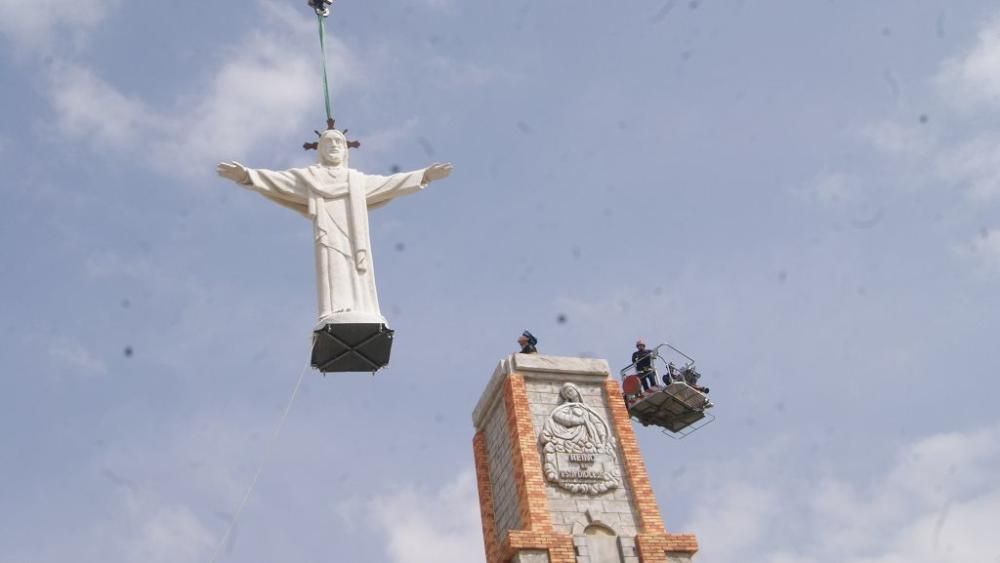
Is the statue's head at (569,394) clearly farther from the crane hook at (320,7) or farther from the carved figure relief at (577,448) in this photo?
the crane hook at (320,7)

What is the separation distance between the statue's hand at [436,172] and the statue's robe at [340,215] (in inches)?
4.2

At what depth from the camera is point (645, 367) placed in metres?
25.1

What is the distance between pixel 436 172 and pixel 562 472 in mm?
4940

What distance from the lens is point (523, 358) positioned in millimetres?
15961

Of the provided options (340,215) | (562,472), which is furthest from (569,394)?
(340,215)

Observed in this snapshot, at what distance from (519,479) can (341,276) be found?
3887 mm

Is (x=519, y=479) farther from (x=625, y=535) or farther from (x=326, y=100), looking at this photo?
(x=326, y=100)

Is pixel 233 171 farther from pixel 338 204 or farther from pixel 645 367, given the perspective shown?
pixel 645 367

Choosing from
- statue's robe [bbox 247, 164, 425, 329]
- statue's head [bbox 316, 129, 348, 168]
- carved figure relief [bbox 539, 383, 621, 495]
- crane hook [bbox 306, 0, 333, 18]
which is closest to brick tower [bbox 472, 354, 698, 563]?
carved figure relief [bbox 539, 383, 621, 495]

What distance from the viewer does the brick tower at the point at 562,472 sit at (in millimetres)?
14070

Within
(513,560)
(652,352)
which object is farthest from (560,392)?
(652,352)

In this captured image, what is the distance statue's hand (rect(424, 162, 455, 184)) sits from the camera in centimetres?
1560

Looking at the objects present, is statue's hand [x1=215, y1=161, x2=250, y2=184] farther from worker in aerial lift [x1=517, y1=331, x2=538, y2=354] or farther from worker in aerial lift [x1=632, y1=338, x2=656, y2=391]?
worker in aerial lift [x1=632, y1=338, x2=656, y2=391]

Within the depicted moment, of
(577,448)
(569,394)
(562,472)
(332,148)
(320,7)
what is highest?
(320,7)
